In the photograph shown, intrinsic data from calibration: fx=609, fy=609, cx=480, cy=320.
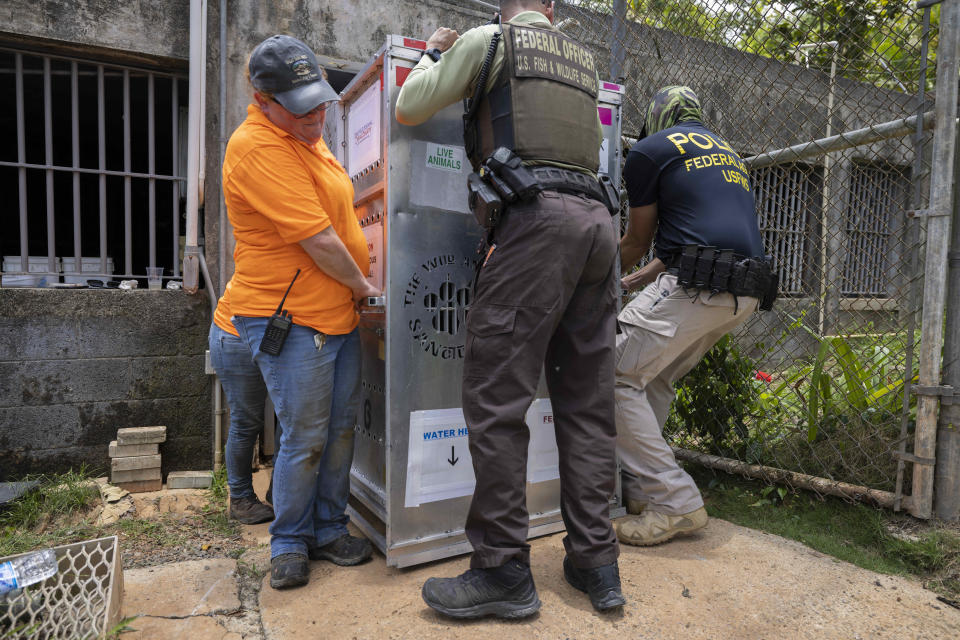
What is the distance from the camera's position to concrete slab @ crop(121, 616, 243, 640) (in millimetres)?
1961

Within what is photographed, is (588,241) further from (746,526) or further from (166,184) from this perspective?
(166,184)

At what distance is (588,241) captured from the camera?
6.72ft

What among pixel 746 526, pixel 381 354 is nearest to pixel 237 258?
pixel 381 354

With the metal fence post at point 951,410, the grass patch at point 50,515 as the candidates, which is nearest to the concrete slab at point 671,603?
the metal fence post at point 951,410

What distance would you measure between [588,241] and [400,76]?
993mm

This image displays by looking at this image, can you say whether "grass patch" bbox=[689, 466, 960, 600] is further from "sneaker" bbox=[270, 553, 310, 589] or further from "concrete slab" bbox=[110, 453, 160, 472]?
"concrete slab" bbox=[110, 453, 160, 472]

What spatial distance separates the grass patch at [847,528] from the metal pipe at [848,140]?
5.27 ft

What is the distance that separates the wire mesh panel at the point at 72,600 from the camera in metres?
1.73

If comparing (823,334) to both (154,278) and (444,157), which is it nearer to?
(444,157)

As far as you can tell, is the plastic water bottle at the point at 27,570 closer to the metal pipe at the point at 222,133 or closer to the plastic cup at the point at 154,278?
the metal pipe at the point at 222,133

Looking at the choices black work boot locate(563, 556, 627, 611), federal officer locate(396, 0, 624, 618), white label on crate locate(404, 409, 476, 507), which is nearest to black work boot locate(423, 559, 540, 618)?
federal officer locate(396, 0, 624, 618)

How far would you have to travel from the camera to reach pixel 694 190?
8.33ft

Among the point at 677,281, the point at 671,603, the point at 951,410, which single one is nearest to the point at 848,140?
the point at 677,281

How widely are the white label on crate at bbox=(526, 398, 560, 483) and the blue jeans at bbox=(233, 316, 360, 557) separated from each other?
0.77 meters
